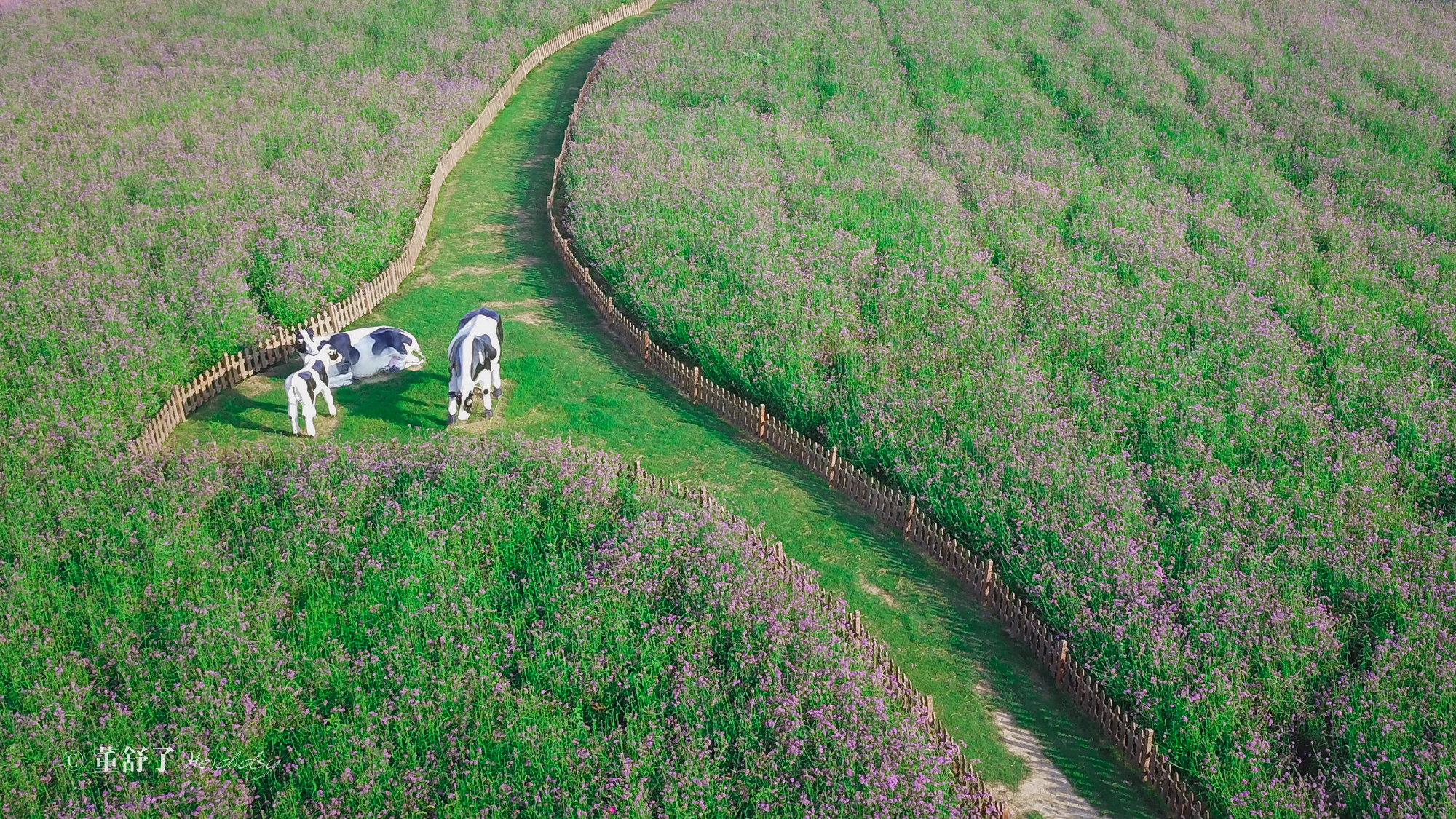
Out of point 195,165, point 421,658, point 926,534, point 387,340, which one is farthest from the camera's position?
point 195,165

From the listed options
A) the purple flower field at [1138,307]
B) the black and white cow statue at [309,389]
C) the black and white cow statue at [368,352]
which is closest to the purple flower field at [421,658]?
the black and white cow statue at [309,389]

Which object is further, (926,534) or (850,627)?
(926,534)

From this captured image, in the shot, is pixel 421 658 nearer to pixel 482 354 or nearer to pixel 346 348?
pixel 482 354

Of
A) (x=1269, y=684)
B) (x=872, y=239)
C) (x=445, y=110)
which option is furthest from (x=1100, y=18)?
(x=1269, y=684)

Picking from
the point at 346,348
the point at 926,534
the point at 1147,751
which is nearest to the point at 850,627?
the point at 926,534

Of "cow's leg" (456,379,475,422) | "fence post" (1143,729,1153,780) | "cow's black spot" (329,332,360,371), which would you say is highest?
"cow's black spot" (329,332,360,371)

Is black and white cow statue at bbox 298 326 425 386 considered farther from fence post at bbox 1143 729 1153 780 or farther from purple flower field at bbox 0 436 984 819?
fence post at bbox 1143 729 1153 780

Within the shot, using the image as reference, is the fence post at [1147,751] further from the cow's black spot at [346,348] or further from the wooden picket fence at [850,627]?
the cow's black spot at [346,348]

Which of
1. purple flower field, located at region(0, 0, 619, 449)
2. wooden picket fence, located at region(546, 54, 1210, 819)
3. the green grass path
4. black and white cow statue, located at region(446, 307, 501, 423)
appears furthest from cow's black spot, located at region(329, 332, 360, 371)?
wooden picket fence, located at region(546, 54, 1210, 819)
